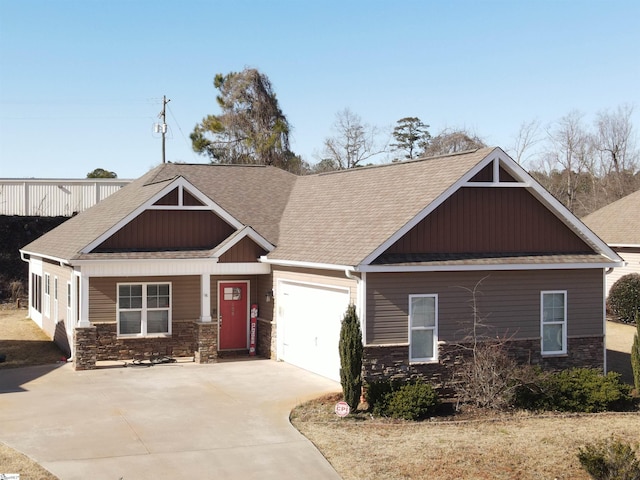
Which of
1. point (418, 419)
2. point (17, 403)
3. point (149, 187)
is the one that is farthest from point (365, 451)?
point (149, 187)

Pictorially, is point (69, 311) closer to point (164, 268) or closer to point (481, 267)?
point (164, 268)

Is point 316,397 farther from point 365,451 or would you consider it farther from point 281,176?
point 281,176

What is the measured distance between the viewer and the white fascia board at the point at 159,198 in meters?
22.4

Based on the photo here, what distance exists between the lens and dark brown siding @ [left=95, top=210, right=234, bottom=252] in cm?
2292

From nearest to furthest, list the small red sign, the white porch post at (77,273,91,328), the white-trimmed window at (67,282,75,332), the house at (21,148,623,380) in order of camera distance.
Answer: the small red sign → the house at (21,148,623,380) → the white porch post at (77,273,91,328) → the white-trimmed window at (67,282,75,332)

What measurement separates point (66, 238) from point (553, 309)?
1661 centimetres

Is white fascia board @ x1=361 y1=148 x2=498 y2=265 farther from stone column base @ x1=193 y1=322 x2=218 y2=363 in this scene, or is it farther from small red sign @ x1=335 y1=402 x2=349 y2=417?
stone column base @ x1=193 y1=322 x2=218 y2=363

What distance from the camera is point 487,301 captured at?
63.6 feet

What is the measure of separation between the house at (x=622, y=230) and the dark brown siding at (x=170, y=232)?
62.8 ft

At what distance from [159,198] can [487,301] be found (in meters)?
10.2

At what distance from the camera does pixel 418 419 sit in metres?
16.9

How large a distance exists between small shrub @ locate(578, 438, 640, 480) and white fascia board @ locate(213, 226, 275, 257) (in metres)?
13.2

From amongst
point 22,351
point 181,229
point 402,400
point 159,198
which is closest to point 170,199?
point 159,198

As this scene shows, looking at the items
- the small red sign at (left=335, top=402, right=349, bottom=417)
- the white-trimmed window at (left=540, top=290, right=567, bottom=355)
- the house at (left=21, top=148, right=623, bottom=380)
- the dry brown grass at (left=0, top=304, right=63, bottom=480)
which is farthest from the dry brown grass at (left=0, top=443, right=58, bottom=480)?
the white-trimmed window at (left=540, top=290, right=567, bottom=355)
